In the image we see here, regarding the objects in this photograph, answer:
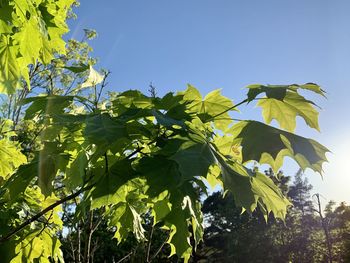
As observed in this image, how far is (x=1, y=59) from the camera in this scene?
4.90ft

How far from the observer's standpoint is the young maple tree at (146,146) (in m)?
1.09

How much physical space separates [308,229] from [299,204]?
31.4 feet

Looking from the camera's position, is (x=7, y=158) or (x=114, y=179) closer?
(x=114, y=179)

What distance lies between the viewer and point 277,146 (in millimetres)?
1134

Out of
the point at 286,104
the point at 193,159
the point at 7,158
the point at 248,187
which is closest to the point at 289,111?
the point at 286,104

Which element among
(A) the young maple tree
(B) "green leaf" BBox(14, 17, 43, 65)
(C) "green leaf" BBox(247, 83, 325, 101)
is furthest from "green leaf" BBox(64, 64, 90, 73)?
(C) "green leaf" BBox(247, 83, 325, 101)

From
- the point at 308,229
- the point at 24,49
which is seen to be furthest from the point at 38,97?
the point at 308,229

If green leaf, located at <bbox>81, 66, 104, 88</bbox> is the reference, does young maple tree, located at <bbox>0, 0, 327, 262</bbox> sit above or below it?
below

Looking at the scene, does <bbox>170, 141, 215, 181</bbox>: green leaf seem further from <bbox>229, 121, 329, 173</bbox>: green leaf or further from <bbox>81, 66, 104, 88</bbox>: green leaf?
<bbox>81, 66, 104, 88</bbox>: green leaf

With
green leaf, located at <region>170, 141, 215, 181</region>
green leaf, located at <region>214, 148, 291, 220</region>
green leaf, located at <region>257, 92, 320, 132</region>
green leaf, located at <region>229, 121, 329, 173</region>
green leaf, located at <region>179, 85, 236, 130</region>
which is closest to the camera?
green leaf, located at <region>170, 141, 215, 181</region>

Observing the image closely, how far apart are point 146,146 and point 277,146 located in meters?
0.43

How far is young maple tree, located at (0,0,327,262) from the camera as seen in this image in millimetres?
1087

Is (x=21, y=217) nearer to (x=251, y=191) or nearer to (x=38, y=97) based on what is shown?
(x=38, y=97)

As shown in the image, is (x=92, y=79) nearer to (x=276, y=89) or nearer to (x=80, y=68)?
(x=80, y=68)
